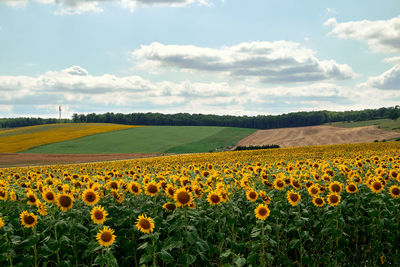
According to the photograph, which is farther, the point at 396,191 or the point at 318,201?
the point at 396,191

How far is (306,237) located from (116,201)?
390cm

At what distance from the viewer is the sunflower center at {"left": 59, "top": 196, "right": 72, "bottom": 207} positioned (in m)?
5.95

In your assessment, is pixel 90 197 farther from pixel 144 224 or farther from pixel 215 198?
pixel 215 198

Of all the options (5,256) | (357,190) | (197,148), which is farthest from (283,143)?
(5,256)

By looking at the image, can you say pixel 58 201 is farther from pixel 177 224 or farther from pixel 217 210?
pixel 217 210

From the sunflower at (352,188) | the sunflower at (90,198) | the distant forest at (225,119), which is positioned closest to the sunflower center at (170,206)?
the sunflower at (90,198)

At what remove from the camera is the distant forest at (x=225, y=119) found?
12912 cm

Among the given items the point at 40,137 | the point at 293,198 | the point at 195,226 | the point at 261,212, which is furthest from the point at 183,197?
the point at 40,137

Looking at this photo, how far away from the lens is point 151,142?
8262 centimetres

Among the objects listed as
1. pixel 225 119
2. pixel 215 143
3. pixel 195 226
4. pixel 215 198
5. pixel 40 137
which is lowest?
pixel 215 143

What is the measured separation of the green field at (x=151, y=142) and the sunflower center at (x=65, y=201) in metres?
65.1

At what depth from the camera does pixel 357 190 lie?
804 cm

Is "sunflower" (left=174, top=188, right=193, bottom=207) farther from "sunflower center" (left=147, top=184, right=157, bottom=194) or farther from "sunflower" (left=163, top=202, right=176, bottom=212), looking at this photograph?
"sunflower center" (left=147, top=184, right=157, bottom=194)

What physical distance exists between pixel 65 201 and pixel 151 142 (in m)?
77.3
